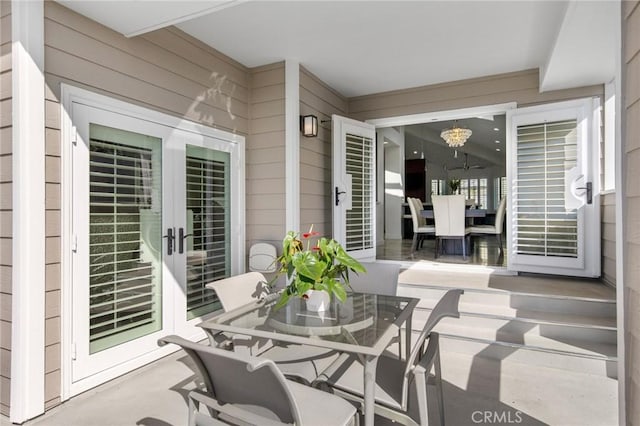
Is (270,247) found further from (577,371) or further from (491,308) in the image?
(577,371)

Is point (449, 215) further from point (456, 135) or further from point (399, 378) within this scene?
point (399, 378)

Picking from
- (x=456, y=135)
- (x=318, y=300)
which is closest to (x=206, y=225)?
(x=318, y=300)

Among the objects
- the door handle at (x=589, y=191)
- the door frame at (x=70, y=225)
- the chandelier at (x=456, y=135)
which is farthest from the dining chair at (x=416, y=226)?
the door frame at (x=70, y=225)

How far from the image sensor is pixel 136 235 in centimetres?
290

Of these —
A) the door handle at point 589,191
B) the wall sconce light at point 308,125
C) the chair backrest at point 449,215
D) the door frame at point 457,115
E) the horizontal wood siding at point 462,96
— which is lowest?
the chair backrest at point 449,215

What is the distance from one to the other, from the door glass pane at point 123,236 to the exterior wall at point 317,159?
162 cm

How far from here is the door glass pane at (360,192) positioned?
4.77 metres

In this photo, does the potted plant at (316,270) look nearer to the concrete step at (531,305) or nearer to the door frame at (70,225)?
the door frame at (70,225)

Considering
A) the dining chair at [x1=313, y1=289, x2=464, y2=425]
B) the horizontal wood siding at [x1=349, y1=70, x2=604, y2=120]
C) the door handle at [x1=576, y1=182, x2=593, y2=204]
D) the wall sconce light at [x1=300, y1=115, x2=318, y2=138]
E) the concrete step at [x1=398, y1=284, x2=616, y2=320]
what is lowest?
the concrete step at [x1=398, y1=284, x2=616, y2=320]

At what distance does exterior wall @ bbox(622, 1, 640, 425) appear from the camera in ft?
4.41

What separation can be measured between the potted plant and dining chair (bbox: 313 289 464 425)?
342 millimetres

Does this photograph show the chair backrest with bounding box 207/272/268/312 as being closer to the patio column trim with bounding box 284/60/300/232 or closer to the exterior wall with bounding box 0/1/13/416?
the exterior wall with bounding box 0/1/13/416

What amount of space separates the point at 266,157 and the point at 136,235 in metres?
1.64

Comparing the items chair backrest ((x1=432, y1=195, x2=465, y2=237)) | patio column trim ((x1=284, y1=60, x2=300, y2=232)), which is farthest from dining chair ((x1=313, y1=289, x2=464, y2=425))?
chair backrest ((x1=432, y1=195, x2=465, y2=237))
